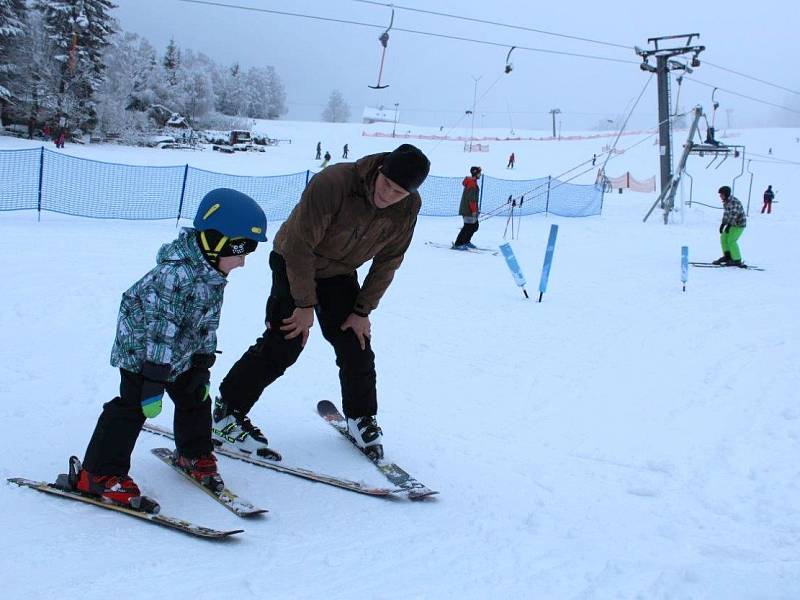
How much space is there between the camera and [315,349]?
6191 millimetres

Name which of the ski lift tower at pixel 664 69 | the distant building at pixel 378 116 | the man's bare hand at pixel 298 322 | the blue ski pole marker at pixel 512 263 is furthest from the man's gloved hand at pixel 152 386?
the distant building at pixel 378 116

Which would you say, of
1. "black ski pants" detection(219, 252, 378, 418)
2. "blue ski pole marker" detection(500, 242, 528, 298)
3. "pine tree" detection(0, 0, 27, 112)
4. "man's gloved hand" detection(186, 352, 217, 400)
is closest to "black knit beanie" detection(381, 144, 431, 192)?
"black ski pants" detection(219, 252, 378, 418)

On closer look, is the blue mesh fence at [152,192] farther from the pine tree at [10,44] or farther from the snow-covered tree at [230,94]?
the snow-covered tree at [230,94]

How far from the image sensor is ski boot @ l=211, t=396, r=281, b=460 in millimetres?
3664

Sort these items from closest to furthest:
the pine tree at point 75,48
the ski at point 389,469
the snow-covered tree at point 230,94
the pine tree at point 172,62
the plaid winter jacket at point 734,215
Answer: the ski at point 389,469
the plaid winter jacket at point 734,215
the pine tree at point 75,48
the pine tree at point 172,62
the snow-covered tree at point 230,94

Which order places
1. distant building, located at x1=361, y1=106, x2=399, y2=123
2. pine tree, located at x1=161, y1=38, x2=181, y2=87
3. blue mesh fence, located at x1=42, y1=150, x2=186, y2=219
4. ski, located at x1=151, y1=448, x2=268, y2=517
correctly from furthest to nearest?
distant building, located at x1=361, y1=106, x2=399, y2=123 < pine tree, located at x1=161, y1=38, x2=181, y2=87 < blue mesh fence, located at x1=42, y1=150, x2=186, y2=219 < ski, located at x1=151, y1=448, x2=268, y2=517

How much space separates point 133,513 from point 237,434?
3.03ft

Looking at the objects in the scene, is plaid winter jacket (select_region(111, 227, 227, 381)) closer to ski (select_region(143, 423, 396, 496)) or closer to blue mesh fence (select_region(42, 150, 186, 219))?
ski (select_region(143, 423, 396, 496))

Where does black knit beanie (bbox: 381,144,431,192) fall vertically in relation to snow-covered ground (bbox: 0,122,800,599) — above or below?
above

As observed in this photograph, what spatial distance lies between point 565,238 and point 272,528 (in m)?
15.3

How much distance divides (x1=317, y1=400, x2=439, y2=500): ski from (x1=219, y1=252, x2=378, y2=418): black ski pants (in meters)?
0.31

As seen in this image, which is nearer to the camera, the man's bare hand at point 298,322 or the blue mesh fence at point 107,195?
the man's bare hand at point 298,322

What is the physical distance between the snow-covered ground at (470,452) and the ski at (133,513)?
0.04 metres

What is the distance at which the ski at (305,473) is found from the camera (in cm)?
335
